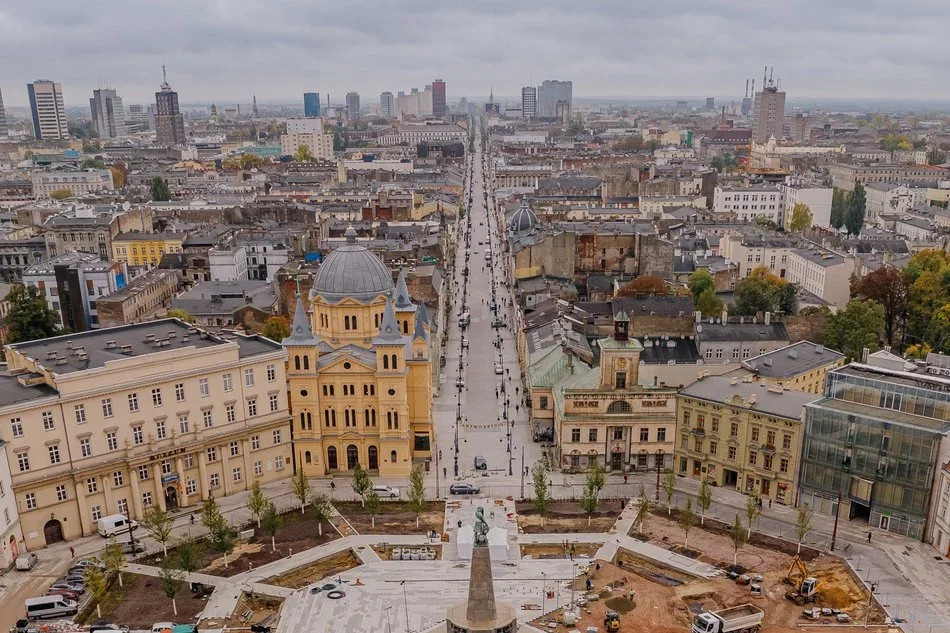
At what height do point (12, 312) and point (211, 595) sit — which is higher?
point (12, 312)

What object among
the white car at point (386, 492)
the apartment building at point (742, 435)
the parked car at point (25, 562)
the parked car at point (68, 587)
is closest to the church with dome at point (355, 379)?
the white car at point (386, 492)

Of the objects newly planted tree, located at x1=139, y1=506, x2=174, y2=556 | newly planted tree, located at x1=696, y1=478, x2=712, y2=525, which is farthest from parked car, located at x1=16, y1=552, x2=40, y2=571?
newly planted tree, located at x1=696, y1=478, x2=712, y2=525

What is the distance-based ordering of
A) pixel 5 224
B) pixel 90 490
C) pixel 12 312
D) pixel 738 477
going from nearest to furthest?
pixel 90 490
pixel 738 477
pixel 12 312
pixel 5 224

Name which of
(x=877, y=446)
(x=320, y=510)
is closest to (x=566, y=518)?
(x=320, y=510)

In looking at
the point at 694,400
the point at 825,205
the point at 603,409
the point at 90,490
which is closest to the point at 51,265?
the point at 90,490

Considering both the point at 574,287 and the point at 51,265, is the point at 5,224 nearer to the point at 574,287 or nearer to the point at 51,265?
the point at 51,265

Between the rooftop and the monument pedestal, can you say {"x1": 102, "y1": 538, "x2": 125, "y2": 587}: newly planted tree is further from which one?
the rooftop

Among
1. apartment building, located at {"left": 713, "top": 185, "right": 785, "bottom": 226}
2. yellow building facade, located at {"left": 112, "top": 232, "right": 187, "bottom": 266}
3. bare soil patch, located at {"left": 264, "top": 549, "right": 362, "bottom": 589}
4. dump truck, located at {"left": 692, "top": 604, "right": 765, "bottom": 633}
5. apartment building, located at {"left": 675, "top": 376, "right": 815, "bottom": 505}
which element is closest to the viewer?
dump truck, located at {"left": 692, "top": 604, "right": 765, "bottom": 633}
